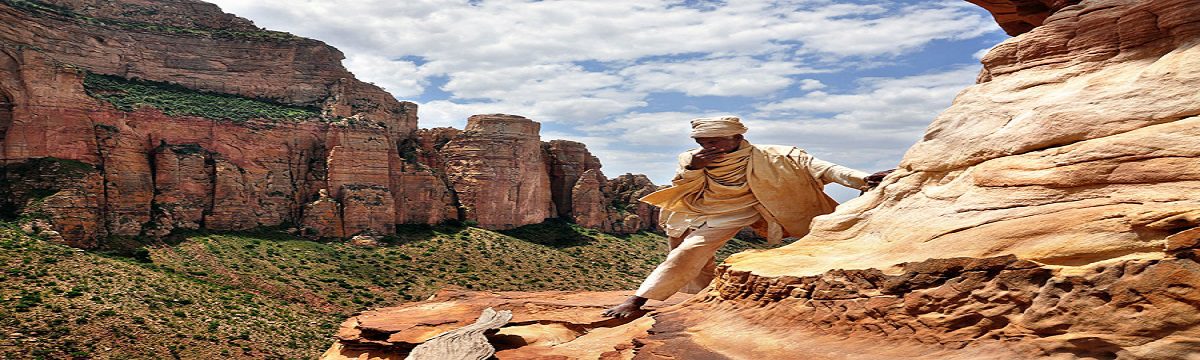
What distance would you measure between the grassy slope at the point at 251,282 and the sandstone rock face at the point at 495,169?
2.12 metres

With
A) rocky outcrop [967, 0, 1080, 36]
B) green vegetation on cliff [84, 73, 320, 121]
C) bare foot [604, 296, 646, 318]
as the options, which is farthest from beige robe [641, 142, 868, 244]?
green vegetation on cliff [84, 73, 320, 121]

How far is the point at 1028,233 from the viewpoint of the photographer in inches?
205

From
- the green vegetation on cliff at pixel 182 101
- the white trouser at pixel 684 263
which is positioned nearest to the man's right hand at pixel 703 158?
the white trouser at pixel 684 263

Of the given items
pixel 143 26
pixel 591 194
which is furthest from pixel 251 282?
pixel 591 194

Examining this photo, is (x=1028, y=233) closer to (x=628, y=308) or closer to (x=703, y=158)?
(x=703, y=158)

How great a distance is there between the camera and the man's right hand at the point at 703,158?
→ 9.23 meters

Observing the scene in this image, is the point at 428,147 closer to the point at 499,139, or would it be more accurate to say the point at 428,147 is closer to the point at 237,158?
the point at 499,139

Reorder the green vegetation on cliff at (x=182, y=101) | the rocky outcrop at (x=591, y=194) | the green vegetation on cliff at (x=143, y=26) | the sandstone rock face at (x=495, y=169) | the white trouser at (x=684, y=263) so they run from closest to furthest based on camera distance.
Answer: the white trouser at (x=684, y=263), the green vegetation on cliff at (x=143, y=26), the green vegetation on cliff at (x=182, y=101), the sandstone rock face at (x=495, y=169), the rocky outcrop at (x=591, y=194)

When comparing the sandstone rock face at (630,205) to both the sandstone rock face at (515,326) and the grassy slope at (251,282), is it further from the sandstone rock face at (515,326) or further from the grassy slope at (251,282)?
the sandstone rock face at (515,326)

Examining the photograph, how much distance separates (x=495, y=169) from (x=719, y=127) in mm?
57414

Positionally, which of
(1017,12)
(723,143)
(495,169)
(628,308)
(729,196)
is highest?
(1017,12)

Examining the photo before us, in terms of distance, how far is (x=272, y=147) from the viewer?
188 ft

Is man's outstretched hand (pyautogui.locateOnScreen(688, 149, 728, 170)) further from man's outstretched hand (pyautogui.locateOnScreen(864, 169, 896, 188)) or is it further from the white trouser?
man's outstretched hand (pyautogui.locateOnScreen(864, 169, 896, 188))

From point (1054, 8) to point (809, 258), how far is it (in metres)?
3.30
